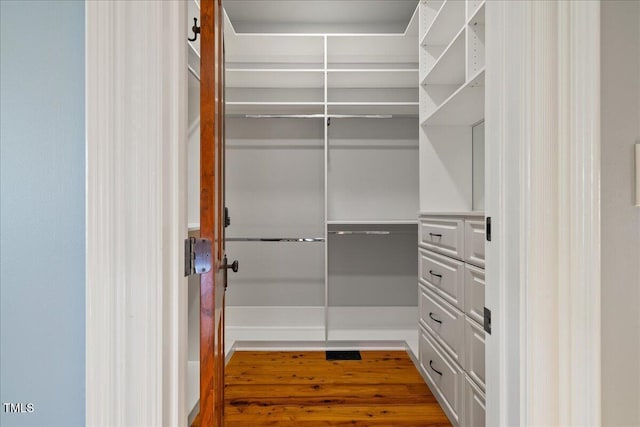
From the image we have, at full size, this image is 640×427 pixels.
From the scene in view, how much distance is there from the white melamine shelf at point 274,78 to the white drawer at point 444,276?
5.44 ft

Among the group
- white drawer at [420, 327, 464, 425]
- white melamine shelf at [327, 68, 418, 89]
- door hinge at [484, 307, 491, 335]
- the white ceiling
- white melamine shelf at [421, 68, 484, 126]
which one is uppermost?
the white ceiling

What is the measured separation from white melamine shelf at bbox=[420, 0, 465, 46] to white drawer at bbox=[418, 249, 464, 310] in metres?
1.36

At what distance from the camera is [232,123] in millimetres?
3521

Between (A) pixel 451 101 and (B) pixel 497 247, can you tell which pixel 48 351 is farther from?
(A) pixel 451 101

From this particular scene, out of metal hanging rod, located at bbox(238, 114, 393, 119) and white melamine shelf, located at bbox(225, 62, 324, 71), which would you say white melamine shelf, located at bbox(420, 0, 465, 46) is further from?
white melamine shelf, located at bbox(225, 62, 324, 71)

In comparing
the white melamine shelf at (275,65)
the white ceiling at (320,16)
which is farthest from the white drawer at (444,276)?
the white ceiling at (320,16)

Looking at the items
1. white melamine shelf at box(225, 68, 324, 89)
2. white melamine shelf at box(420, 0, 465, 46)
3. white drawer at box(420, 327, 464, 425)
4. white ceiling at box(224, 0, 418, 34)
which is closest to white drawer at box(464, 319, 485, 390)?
white drawer at box(420, 327, 464, 425)

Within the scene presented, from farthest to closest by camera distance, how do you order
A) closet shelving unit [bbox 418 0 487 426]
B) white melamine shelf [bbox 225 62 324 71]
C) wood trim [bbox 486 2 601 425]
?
white melamine shelf [bbox 225 62 324 71], closet shelving unit [bbox 418 0 487 426], wood trim [bbox 486 2 601 425]

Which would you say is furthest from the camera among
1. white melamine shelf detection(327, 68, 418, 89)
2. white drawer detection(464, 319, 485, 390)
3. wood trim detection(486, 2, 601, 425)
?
white melamine shelf detection(327, 68, 418, 89)

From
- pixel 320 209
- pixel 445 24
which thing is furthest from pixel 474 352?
pixel 320 209

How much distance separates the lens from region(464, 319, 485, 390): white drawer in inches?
65.5

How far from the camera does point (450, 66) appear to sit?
238 cm

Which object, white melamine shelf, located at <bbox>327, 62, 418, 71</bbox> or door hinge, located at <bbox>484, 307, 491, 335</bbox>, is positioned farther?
white melamine shelf, located at <bbox>327, 62, 418, 71</bbox>

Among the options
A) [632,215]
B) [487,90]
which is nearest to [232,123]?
[487,90]
